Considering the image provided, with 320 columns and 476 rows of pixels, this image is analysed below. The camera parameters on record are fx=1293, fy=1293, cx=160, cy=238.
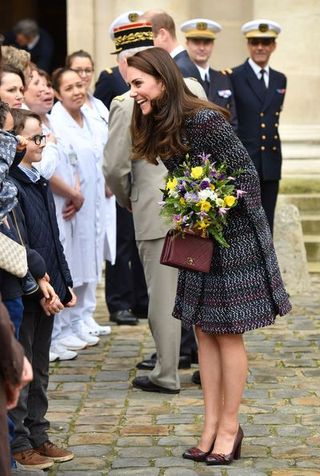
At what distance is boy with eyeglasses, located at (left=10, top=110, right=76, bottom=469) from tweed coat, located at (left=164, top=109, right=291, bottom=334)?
25.6 inches

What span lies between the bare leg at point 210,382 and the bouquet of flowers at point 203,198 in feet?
1.66

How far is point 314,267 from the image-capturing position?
1155 cm

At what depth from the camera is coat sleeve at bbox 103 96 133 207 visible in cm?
714

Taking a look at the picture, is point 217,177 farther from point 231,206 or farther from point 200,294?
point 200,294

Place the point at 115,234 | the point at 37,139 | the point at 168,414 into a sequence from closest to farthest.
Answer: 1. the point at 37,139
2. the point at 168,414
3. the point at 115,234

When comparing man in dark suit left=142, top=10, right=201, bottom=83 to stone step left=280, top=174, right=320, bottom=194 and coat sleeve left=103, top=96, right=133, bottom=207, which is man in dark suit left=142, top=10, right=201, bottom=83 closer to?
coat sleeve left=103, top=96, right=133, bottom=207

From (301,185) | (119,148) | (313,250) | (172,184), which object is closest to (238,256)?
(172,184)

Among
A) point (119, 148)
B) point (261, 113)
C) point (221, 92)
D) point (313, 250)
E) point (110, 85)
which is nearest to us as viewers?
point (119, 148)

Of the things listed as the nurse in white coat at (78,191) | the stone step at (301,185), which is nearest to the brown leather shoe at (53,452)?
the nurse in white coat at (78,191)

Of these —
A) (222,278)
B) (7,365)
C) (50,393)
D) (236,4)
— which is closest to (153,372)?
(50,393)

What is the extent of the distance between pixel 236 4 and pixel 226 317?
7.70m

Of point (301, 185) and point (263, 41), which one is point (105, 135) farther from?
point (301, 185)

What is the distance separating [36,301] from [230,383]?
974 millimetres

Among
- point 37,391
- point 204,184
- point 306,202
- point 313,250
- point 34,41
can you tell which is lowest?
point 313,250
